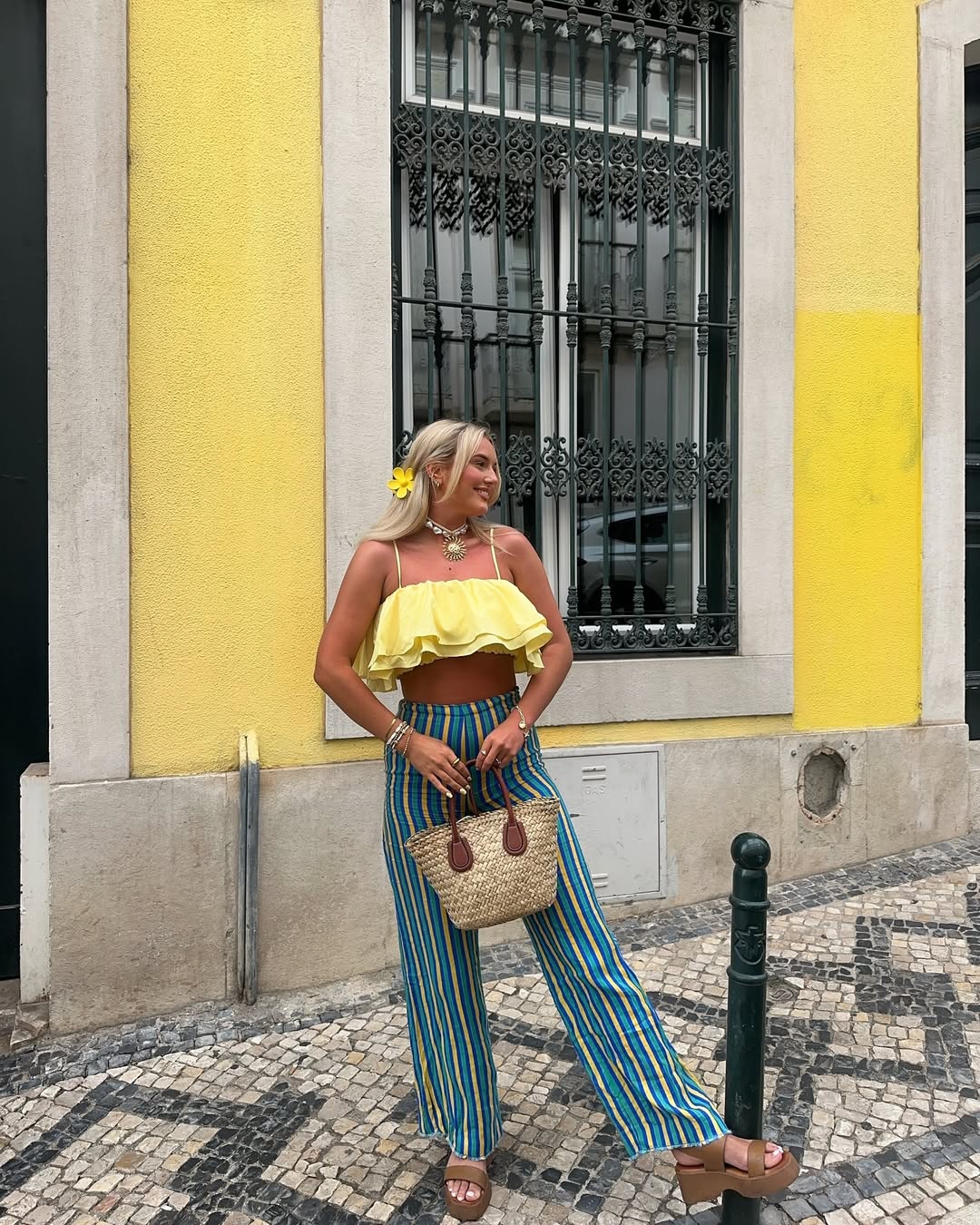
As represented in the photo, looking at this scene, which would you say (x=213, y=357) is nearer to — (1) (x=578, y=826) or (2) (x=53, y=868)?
(2) (x=53, y=868)

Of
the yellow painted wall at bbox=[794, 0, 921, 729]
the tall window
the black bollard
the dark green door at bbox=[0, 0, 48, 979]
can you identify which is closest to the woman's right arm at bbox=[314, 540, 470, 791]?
the black bollard

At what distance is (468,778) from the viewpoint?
7.14 ft

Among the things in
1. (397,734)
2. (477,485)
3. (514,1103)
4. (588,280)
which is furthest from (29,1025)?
(588,280)

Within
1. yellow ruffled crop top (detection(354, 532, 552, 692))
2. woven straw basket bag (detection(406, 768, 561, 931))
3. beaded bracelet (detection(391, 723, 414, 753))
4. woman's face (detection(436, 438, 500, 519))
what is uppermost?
woman's face (detection(436, 438, 500, 519))

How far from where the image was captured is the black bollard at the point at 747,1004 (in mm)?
2102

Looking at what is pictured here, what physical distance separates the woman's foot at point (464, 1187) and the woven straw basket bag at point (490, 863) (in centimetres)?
74

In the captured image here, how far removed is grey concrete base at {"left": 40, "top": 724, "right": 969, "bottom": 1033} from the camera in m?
3.33

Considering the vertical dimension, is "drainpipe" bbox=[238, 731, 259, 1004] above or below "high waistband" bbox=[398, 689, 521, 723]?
below

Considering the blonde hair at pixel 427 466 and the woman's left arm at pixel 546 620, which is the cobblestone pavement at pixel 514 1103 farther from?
the blonde hair at pixel 427 466

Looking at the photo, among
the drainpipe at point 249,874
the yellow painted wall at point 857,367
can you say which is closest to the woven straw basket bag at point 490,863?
the drainpipe at point 249,874

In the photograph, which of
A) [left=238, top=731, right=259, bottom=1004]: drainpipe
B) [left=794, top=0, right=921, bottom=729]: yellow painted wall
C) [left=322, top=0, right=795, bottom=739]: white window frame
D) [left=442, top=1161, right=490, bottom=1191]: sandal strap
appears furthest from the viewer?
[left=794, top=0, right=921, bottom=729]: yellow painted wall

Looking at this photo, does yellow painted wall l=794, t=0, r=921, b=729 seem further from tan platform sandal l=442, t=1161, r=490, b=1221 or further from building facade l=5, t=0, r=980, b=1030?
tan platform sandal l=442, t=1161, r=490, b=1221

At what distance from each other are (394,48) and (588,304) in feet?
4.56

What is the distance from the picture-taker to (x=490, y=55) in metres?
4.08
